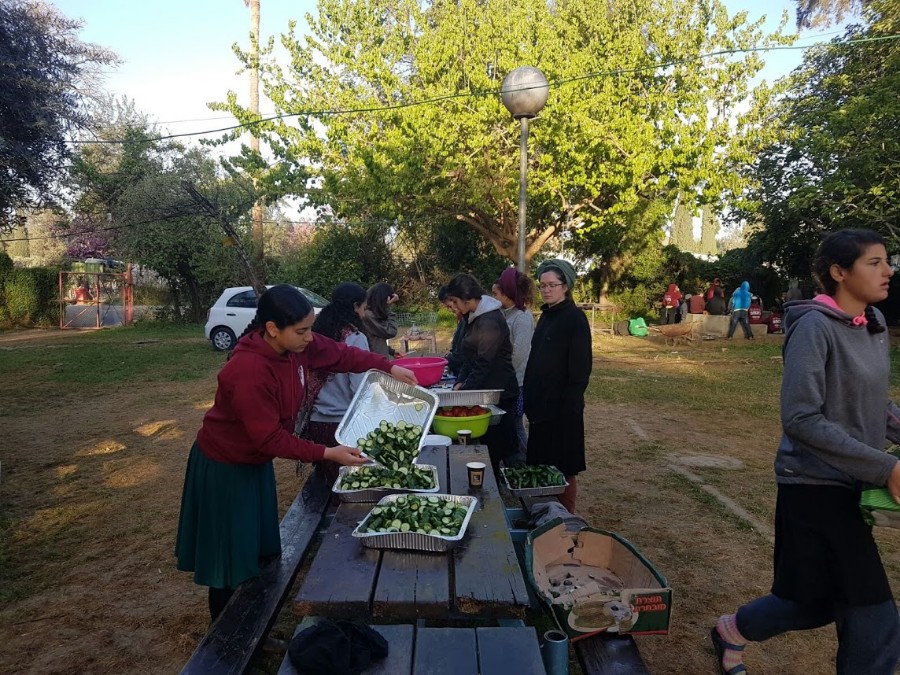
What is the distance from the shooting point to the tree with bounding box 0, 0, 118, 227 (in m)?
10.4

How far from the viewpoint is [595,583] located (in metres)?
3.09

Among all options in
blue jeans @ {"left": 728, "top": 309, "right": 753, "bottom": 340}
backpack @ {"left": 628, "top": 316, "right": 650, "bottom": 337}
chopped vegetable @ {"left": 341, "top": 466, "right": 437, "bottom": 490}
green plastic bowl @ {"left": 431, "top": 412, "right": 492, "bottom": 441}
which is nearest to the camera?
chopped vegetable @ {"left": 341, "top": 466, "right": 437, "bottom": 490}

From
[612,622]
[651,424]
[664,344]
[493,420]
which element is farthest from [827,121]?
[612,622]

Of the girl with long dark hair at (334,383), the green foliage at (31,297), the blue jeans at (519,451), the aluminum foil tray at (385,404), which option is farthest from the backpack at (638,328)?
the green foliage at (31,297)

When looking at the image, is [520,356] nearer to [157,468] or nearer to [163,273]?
[157,468]

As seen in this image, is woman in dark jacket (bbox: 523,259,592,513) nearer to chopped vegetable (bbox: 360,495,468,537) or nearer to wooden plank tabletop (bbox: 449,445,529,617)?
wooden plank tabletop (bbox: 449,445,529,617)

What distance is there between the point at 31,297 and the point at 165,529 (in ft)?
67.3

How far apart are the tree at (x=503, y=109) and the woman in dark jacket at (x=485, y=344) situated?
11192mm

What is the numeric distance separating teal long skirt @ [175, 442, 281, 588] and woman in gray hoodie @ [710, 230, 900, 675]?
88.2 inches

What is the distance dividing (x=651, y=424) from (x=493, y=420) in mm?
4350

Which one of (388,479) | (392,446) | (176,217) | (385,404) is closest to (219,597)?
(388,479)

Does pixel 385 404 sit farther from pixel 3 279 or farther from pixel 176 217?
pixel 3 279

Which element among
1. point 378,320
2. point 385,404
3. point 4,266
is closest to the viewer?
point 385,404

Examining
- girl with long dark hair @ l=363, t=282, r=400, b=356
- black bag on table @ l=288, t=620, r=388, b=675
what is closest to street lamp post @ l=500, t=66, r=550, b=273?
girl with long dark hair @ l=363, t=282, r=400, b=356
